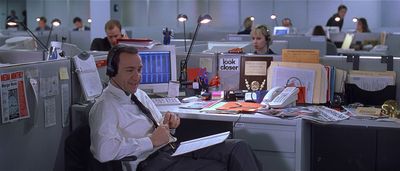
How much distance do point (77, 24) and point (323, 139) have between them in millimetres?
7160

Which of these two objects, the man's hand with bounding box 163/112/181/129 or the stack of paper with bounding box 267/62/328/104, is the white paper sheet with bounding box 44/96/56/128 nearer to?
the man's hand with bounding box 163/112/181/129

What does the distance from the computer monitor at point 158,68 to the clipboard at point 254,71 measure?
0.42m

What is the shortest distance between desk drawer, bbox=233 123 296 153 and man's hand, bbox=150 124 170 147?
1.57 ft

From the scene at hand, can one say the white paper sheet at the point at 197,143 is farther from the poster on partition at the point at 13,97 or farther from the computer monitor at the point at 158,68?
the computer monitor at the point at 158,68

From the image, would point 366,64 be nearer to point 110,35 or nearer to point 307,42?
point 110,35

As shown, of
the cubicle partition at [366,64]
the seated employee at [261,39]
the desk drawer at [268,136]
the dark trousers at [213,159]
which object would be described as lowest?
the dark trousers at [213,159]

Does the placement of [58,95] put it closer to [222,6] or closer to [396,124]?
[396,124]

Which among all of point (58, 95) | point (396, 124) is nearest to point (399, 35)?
point (396, 124)

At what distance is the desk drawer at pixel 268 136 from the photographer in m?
2.61

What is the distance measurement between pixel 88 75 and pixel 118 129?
783 millimetres

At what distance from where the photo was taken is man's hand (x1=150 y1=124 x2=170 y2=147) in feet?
7.59

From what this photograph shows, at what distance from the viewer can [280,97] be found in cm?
292

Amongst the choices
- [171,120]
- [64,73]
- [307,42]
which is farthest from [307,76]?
[307,42]

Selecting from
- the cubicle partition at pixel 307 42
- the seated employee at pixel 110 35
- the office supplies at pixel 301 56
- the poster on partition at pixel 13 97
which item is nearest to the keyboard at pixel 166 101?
the office supplies at pixel 301 56
